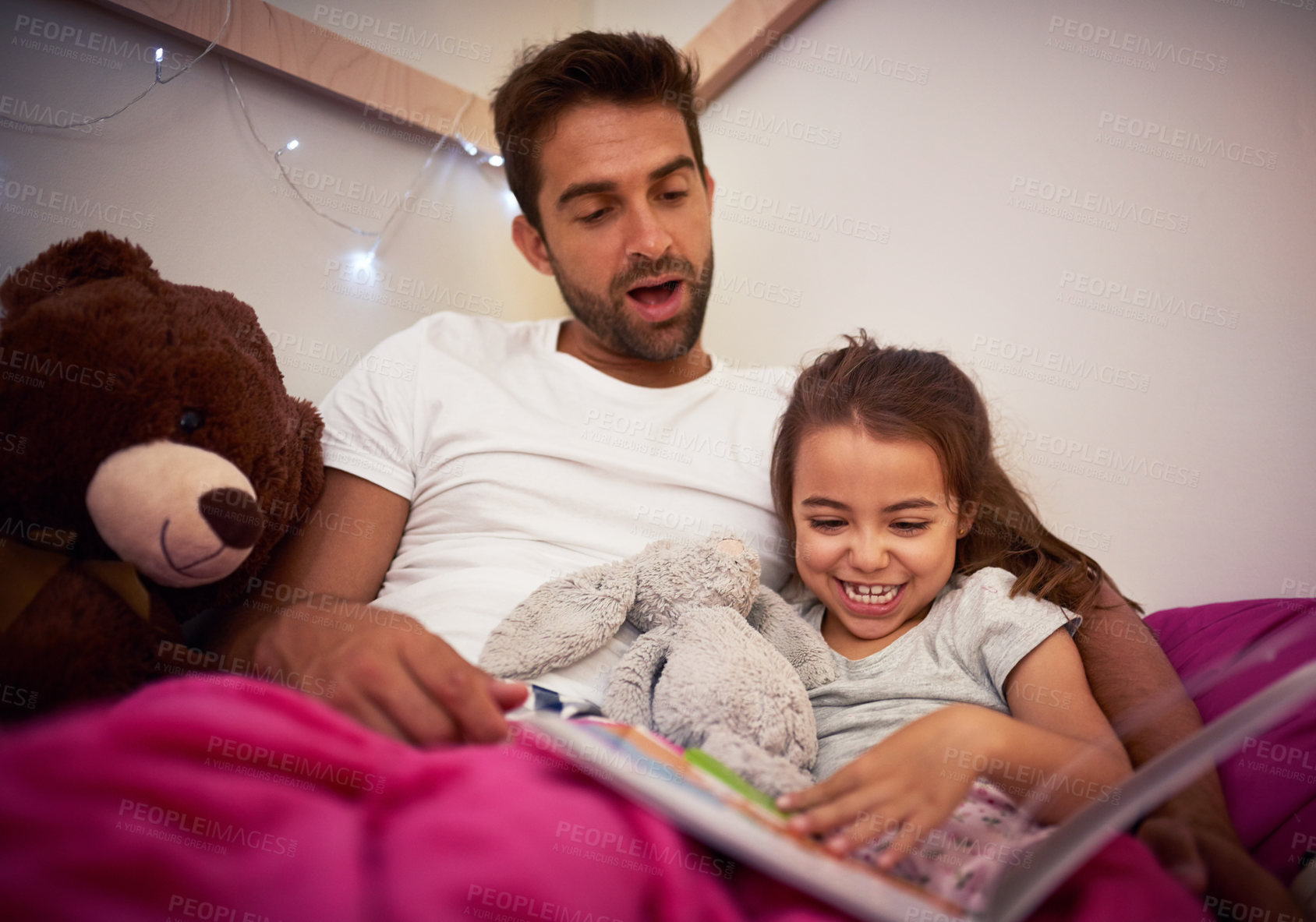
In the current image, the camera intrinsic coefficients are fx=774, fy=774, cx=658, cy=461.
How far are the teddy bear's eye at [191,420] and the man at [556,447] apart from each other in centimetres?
24

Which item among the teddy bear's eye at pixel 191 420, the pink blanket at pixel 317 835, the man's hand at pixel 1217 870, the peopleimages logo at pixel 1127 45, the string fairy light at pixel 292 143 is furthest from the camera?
the string fairy light at pixel 292 143

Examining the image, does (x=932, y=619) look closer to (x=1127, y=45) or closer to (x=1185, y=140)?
(x=1185, y=140)

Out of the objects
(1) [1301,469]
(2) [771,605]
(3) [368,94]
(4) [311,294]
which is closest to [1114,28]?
(1) [1301,469]

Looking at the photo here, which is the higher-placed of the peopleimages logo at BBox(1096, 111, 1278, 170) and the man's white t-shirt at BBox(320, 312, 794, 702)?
the peopleimages logo at BBox(1096, 111, 1278, 170)

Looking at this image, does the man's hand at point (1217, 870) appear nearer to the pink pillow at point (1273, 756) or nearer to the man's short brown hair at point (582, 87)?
the pink pillow at point (1273, 756)

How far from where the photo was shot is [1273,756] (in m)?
0.75

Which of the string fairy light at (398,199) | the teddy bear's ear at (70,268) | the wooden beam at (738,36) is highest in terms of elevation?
the wooden beam at (738,36)

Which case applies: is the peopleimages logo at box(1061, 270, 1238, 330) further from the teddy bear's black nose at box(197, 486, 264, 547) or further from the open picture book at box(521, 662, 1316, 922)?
the teddy bear's black nose at box(197, 486, 264, 547)

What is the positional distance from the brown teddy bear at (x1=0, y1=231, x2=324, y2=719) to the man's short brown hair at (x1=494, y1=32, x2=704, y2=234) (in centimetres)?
77

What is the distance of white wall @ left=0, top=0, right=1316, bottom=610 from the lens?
3.51 ft

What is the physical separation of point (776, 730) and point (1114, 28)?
3.92 ft

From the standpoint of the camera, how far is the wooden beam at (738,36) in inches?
62.4

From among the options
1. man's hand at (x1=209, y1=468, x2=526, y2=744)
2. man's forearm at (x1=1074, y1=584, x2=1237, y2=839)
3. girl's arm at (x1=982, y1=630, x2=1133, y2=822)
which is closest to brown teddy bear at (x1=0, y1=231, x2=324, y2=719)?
man's hand at (x1=209, y1=468, x2=526, y2=744)

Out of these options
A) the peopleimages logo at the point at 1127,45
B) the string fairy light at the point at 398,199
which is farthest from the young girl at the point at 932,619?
the string fairy light at the point at 398,199
